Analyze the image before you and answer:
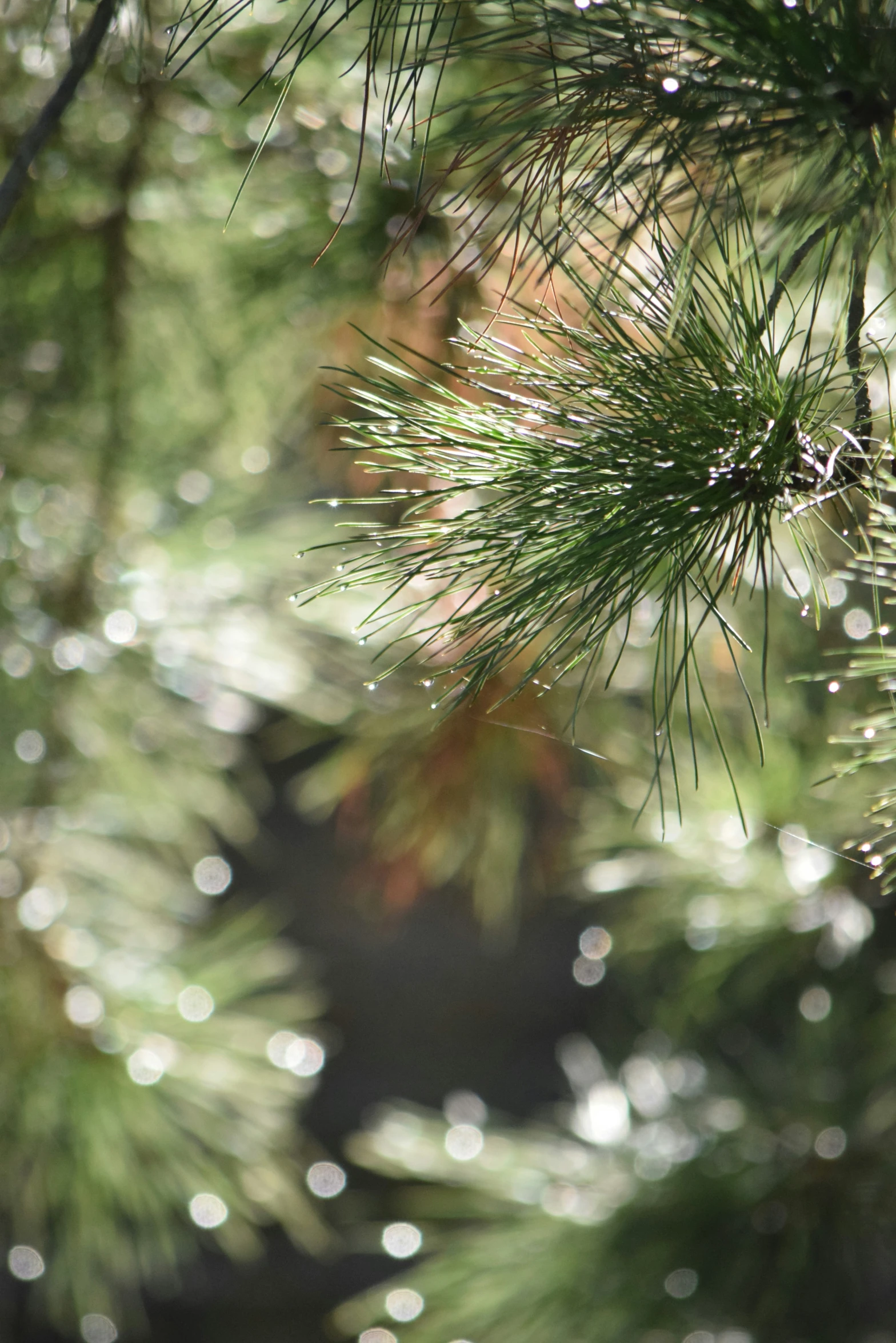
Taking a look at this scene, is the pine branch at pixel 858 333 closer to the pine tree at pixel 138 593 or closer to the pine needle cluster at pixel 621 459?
the pine needle cluster at pixel 621 459

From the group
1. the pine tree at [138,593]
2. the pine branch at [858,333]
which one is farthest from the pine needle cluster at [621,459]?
the pine tree at [138,593]

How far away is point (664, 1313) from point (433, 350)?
0.35 m

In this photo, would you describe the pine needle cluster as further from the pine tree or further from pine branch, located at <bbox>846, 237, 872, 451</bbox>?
the pine tree

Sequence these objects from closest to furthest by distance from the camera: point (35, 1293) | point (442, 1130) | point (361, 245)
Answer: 1. point (361, 245)
2. point (442, 1130)
3. point (35, 1293)

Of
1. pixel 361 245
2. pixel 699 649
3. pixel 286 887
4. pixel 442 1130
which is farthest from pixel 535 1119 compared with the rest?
pixel 361 245

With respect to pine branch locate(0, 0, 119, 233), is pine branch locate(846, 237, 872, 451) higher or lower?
lower

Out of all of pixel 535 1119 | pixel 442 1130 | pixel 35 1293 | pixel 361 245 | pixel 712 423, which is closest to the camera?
pixel 712 423

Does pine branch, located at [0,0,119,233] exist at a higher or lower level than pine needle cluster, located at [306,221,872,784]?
higher

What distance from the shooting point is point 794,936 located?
0.40 m

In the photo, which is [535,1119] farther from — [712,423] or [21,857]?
[712,423]

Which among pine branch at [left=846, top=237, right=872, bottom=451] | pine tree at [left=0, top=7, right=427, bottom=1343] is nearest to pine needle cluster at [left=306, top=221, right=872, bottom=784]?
pine branch at [left=846, top=237, right=872, bottom=451]

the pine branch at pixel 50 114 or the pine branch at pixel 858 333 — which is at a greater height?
the pine branch at pixel 50 114

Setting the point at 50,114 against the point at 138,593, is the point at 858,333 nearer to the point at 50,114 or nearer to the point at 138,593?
the point at 50,114

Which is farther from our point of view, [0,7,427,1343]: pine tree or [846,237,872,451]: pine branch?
[0,7,427,1343]: pine tree
